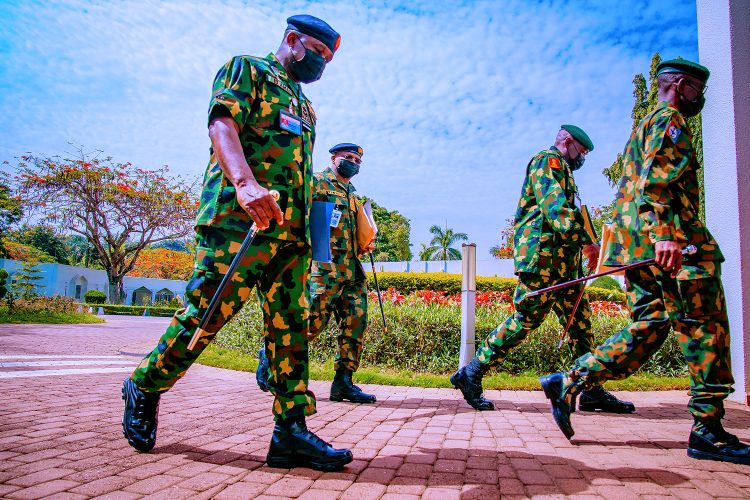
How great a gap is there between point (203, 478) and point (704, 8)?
5631mm

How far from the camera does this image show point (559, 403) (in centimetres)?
286

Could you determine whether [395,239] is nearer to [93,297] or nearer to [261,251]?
[93,297]

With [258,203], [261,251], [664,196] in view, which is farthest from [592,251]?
[258,203]

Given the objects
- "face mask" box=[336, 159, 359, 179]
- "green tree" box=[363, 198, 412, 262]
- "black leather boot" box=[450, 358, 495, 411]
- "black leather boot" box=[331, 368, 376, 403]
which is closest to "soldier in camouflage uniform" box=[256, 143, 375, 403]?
"black leather boot" box=[331, 368, 376, 403]

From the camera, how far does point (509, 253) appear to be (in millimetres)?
35625

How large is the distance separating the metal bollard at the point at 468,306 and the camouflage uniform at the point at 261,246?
3260 millimetres

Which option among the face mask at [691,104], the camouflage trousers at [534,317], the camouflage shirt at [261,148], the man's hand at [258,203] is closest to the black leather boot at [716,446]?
the camouflage trousers at [534,317]

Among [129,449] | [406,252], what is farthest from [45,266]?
[129,449]

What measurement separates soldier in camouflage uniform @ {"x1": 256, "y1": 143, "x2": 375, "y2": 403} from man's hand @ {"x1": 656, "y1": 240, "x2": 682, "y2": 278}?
2.39 metres

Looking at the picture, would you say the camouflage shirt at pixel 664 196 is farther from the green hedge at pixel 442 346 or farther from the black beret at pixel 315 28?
the green hedge at pixel 442 346

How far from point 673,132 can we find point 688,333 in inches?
45.6

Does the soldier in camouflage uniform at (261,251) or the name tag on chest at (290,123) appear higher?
the name tag on chest at (290,123)

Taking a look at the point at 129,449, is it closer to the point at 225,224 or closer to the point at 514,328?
the point at 225,224

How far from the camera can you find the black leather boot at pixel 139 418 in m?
2.40
